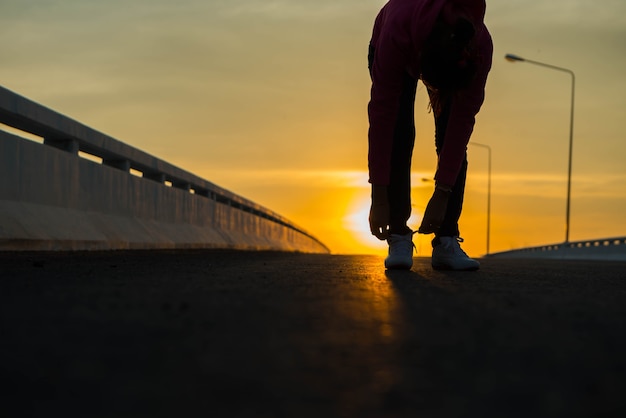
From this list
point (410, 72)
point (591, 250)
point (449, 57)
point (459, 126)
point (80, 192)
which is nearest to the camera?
point (449, 57)

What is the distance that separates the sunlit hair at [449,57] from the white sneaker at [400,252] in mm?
1182

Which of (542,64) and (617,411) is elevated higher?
(542,64)

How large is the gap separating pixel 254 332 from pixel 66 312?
2.44ft

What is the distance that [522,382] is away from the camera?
86.0 inches

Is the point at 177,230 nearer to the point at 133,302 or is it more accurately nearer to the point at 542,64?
the point at 133,302

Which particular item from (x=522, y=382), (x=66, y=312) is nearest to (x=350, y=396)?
(x=522, y=382)

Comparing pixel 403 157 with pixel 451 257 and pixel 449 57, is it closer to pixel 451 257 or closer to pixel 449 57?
pixel 451 257

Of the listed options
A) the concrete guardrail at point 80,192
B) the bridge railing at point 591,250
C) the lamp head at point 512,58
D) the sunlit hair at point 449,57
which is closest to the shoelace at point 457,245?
the sunlit hair at point 449,57

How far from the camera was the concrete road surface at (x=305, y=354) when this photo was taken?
1.97 m

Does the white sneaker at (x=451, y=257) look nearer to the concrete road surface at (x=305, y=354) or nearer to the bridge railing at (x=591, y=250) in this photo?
the concrete road surface at (x=305, y=354)

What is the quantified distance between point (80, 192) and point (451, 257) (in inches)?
Answer: 203

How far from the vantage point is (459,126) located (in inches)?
256

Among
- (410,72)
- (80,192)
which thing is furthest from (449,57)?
(80,192)

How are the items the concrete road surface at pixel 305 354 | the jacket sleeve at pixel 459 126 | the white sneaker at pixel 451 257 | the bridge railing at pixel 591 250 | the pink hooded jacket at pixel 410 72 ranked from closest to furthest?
the concrete road surface at pixel 305 354, the pink hooded jacket at pixel 410 72, the jacket sleeve at pixel 459 126, the white sneaker at pixel 451 257, the bridge railing at pixel 591 250
